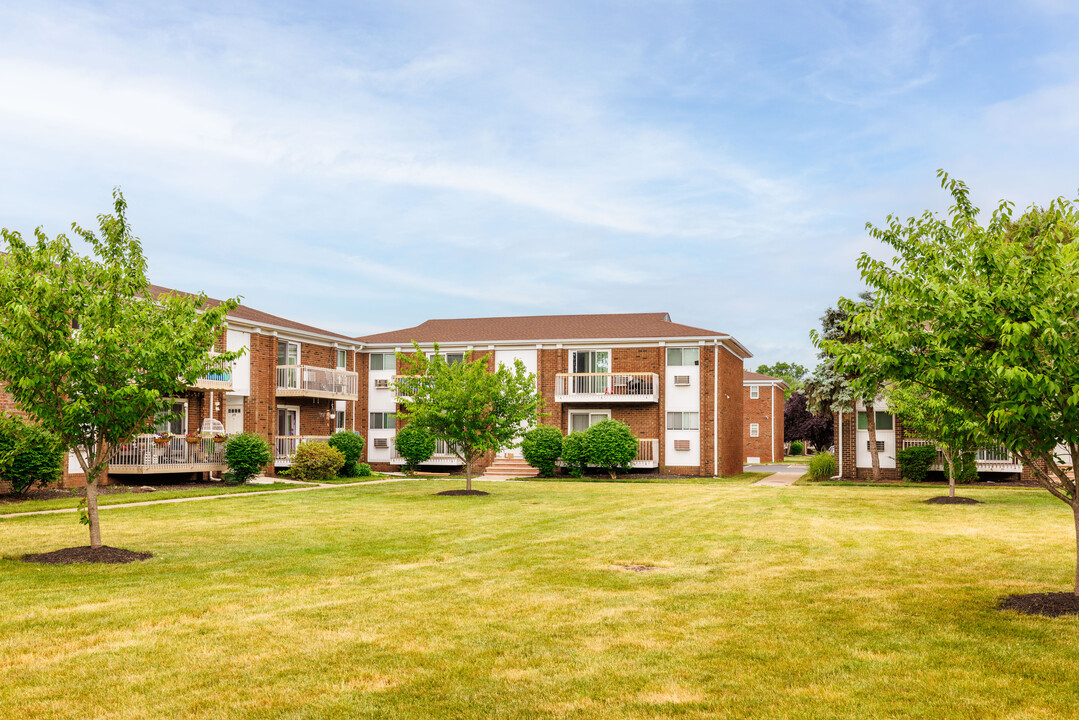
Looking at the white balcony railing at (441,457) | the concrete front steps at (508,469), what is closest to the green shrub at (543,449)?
the concrete front steps at (508,469)

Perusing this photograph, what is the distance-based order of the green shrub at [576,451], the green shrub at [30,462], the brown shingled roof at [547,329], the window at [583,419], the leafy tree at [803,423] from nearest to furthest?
1. the green shrub at [30,462]
2. the green shrub at [576,451]
3. the brown shingled roof at [547,329]
4. the window at [583,419]
5. the leafy tree at [803,423]

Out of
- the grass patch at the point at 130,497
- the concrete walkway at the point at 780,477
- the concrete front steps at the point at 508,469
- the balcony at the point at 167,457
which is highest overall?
the balcony at the point at 167,457

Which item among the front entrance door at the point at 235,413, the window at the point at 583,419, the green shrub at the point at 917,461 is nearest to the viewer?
the front entrance door at the point at 235,413

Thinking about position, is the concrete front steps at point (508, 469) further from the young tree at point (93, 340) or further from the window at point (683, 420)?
the young tree at point (93, 340)

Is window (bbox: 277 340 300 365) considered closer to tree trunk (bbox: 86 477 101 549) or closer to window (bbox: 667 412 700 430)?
window (bbox: 667 412 700 430)

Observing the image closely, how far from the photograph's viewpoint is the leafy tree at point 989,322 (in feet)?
22.8

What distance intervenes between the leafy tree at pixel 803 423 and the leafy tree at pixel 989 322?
150 feet

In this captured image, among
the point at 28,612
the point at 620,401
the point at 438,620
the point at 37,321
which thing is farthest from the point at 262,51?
the point at 620,401

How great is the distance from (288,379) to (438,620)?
26.7 m

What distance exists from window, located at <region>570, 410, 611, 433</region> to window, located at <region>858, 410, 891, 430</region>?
37.8ft

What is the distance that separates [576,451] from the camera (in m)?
33.9

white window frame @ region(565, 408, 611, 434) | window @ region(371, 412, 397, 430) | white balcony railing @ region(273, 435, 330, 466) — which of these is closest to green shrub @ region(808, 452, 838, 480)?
white window frame @ region(565, 408, 611, 434)

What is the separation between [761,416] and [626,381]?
26982mm

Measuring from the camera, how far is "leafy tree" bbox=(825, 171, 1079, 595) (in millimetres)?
6938
